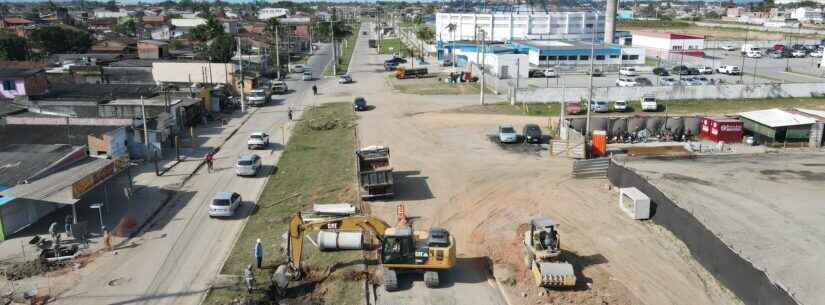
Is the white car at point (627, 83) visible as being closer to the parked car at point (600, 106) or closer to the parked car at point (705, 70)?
the parked car at point (600, 106)

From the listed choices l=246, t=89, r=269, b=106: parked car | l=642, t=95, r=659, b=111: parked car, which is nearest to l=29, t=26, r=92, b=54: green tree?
l=246, t=89, r=269, b=106: parked car

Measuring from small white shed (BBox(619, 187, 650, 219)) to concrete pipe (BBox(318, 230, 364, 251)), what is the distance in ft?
38.1

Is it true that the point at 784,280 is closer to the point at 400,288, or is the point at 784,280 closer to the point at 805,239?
the point at 805,239

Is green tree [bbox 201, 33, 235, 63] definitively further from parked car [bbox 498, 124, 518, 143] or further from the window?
parked car [bbox 498, 124, 518, 143]

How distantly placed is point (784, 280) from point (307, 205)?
18922mm

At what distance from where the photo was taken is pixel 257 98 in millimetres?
56875

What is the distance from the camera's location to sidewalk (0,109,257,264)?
24.5 meters

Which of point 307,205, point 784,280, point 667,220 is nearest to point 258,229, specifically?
point 307,205

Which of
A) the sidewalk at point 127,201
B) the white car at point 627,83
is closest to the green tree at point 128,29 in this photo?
the sidewalk at point 127,201

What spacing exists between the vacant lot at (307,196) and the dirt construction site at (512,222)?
1.83 meters

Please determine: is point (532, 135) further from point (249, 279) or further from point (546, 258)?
point (249, 279)

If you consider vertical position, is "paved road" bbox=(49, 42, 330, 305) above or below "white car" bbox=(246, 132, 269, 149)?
below

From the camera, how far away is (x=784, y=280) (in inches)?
764

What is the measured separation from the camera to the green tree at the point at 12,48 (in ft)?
284
